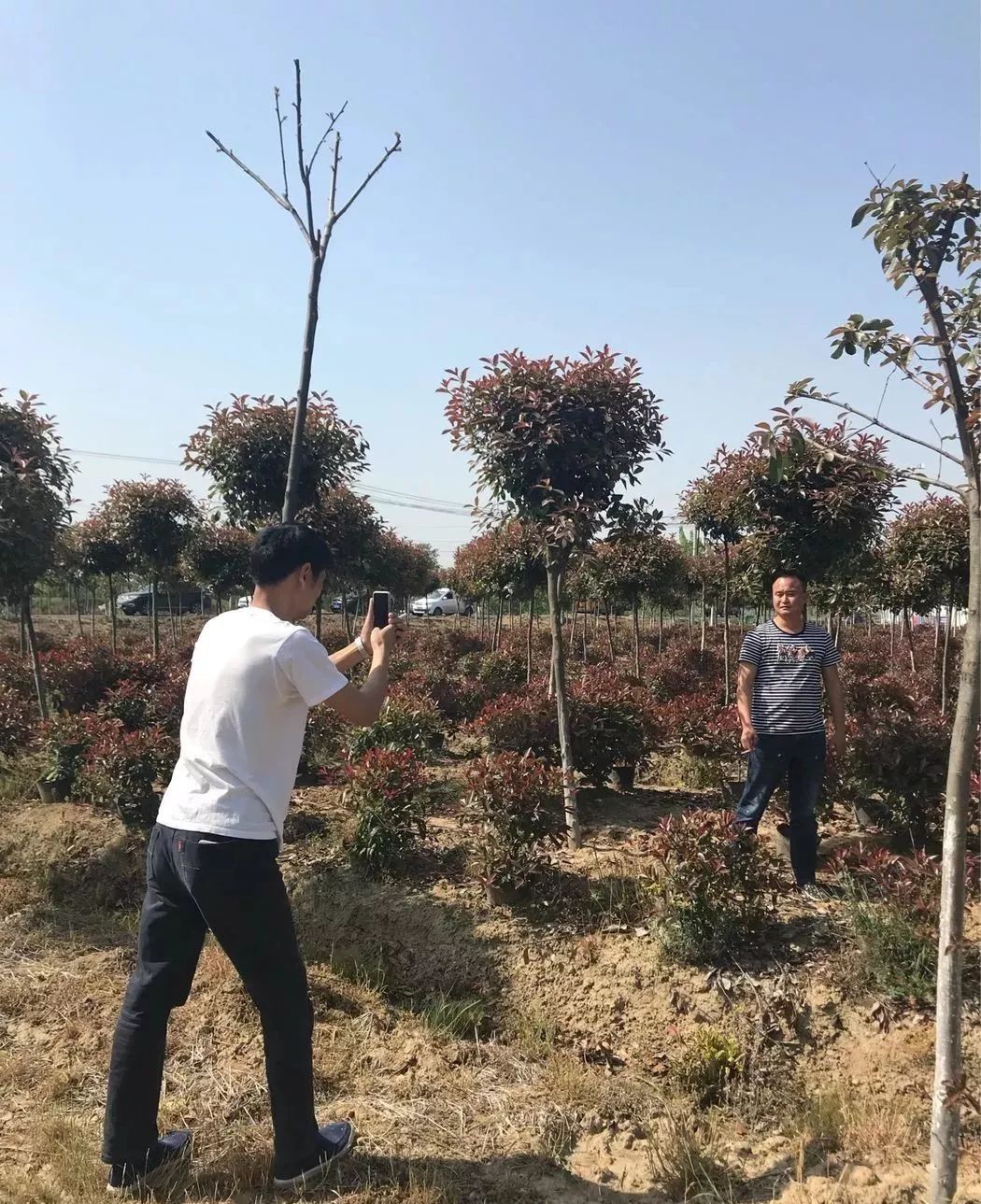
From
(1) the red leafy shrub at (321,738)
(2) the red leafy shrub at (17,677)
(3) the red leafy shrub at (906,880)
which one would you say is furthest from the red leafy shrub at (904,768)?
(2) the red leafy shrub at (17,677)

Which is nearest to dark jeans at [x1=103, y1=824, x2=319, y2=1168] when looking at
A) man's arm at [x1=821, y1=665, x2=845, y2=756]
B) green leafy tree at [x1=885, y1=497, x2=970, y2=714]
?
man's arm at [x1=821, y1=665, x2=845, y2=756]

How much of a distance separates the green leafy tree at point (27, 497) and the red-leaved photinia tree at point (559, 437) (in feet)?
10.0

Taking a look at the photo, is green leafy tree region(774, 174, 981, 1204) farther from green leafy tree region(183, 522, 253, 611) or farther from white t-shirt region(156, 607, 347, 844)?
green leafy tree region(183, 522, 253, 611)

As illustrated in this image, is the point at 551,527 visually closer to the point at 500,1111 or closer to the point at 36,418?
the point at 500,1111

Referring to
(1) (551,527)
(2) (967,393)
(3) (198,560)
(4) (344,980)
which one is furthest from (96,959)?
(3) (198,560)

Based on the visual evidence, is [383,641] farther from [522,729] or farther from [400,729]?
[400,729]

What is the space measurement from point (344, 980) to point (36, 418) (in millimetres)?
4560

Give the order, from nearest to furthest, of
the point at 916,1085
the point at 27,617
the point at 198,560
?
the point at 916,1085
the point at 27,617
the point at 198,560

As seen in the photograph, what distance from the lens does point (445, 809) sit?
5637mm

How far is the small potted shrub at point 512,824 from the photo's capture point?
4133 millimetres

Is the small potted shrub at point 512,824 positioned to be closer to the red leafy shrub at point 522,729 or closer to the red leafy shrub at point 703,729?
the red leafy shrub at point 522,729

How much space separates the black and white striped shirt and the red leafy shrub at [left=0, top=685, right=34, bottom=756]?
203 inches

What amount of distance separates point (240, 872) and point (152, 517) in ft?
32.5

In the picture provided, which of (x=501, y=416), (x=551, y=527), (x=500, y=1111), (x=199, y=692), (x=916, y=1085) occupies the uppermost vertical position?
(x=501, y=416)
